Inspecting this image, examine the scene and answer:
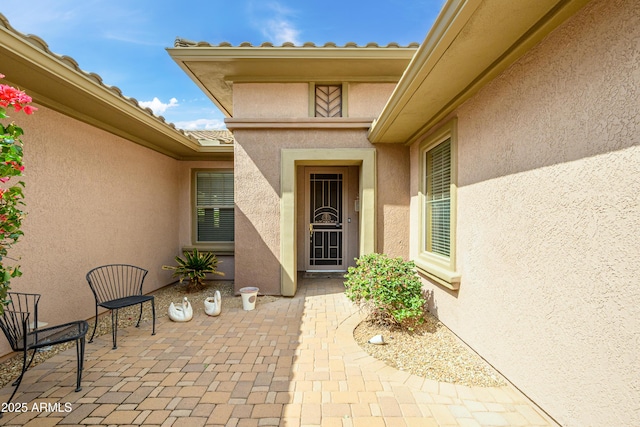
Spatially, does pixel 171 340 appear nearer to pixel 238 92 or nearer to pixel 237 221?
pixel 237 221

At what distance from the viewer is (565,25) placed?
2107 mm

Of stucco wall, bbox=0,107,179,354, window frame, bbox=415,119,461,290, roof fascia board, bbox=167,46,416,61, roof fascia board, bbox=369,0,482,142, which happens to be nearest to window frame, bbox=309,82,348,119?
roof fascia board, bbox=167,46,416,61

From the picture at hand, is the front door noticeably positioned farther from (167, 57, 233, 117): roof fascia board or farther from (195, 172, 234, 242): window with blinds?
(167, 57, 233, 117): roof fascia board

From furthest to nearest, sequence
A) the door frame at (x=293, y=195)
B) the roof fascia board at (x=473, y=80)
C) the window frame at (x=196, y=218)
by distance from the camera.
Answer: the window frame at (x=196, y=218)
the door frame at (x=293, y=195)
the roof fascia board at (x=473, y=80)

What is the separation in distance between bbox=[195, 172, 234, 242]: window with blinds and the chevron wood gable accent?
3099 millimetres

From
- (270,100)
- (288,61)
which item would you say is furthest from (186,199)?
(288,61)

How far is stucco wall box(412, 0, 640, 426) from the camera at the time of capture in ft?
5.59

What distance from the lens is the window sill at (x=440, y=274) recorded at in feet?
11.8

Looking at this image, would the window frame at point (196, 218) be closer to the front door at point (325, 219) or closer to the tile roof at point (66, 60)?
the front door at point (325, 219)

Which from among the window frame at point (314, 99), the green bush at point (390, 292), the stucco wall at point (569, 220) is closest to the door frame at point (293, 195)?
the window frame at point (314, 99)

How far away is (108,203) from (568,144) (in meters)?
6.56

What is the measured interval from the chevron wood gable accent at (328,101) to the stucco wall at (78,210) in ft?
13.1

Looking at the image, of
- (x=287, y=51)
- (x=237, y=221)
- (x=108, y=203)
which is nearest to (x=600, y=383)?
(x=237, y=221)

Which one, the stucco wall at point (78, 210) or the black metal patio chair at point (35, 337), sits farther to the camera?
the stucco wall at point (78, 210)
